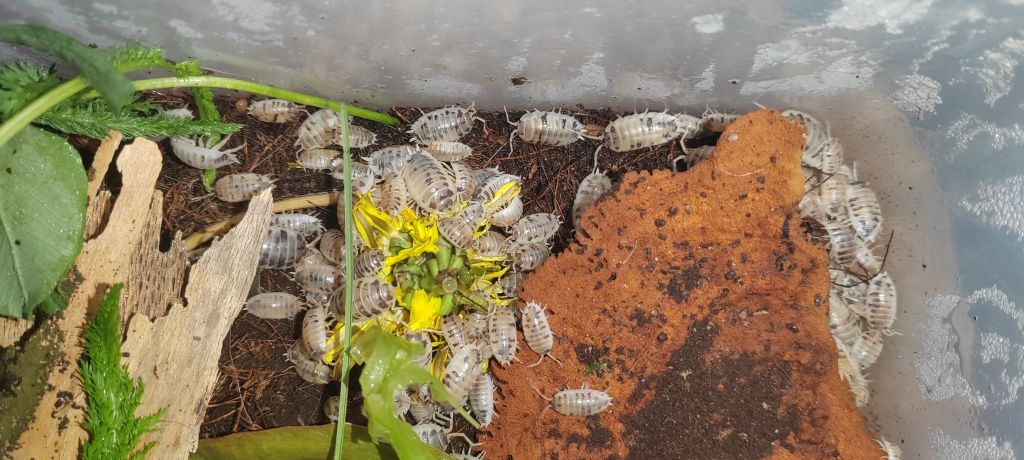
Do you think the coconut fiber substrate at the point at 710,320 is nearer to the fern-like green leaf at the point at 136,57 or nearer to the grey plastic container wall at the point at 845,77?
the grey plastic container wall at the point at 845,77

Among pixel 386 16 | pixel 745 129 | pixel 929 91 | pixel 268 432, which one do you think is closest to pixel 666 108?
pixel 745 129

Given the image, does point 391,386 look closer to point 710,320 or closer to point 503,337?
point 503,337

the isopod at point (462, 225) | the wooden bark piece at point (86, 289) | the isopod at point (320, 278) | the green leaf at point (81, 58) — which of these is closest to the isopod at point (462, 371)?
the isopod at point (462, 225)

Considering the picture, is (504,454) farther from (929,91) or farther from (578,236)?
(929,91)

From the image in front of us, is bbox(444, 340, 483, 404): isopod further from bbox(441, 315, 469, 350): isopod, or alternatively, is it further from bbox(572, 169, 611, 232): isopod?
bbox(572, 169, 611, 232): isopod

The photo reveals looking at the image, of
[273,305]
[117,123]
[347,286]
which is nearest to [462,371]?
[347,286]
